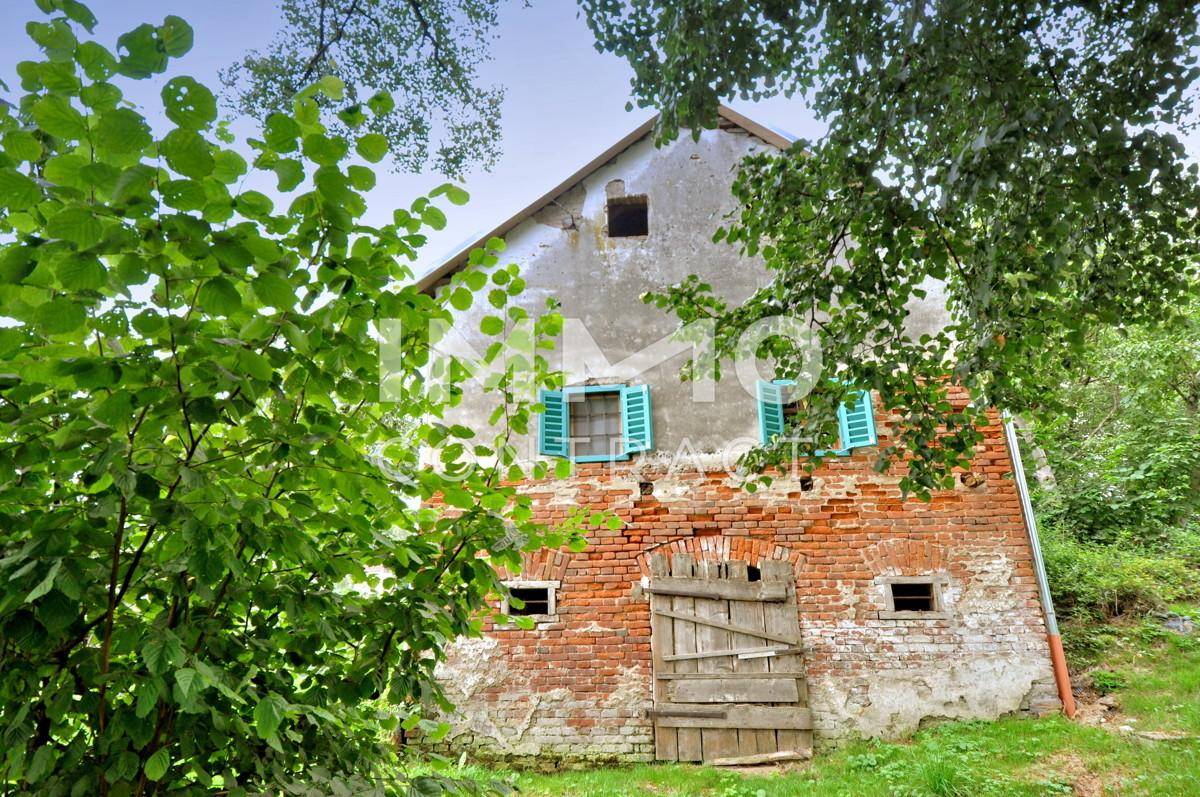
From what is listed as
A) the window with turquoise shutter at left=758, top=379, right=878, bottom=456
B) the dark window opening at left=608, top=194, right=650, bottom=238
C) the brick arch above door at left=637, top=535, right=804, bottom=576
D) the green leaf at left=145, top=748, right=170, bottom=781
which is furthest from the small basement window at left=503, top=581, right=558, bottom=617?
the green leaf at left=145, top=748, right=170, bottom=781

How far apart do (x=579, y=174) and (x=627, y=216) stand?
2.61 ft

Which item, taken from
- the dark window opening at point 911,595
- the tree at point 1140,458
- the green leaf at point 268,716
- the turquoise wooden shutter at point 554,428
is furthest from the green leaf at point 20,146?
the tree at point 1140,458

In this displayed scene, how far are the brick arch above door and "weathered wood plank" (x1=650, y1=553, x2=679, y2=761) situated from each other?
3.4 inches

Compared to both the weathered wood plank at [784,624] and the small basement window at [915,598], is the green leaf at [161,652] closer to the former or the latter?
the weathered wood plank at [784,624]

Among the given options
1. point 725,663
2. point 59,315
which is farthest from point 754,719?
point 59,315

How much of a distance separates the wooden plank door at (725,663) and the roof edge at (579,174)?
4.16 metres

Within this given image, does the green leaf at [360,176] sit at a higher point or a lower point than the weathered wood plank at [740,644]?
higher

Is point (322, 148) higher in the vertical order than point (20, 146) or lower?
higher

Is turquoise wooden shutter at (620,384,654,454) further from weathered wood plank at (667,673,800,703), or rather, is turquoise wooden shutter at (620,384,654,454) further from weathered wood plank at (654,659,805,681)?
weathered wood plank at (667,673,800,703)

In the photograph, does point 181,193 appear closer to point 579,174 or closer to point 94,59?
point 94,59

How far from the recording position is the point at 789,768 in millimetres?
6910

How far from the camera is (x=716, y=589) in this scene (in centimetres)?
762

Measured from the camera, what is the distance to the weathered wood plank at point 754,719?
7.16 m

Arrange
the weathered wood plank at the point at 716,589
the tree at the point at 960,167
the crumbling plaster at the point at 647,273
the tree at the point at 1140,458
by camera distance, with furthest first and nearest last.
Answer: the tree at the point at 1140,458
the crumbling plaster at the point at 647,273
the weathered wood plank at the point at 716,589
the tree at the point at 960,167
